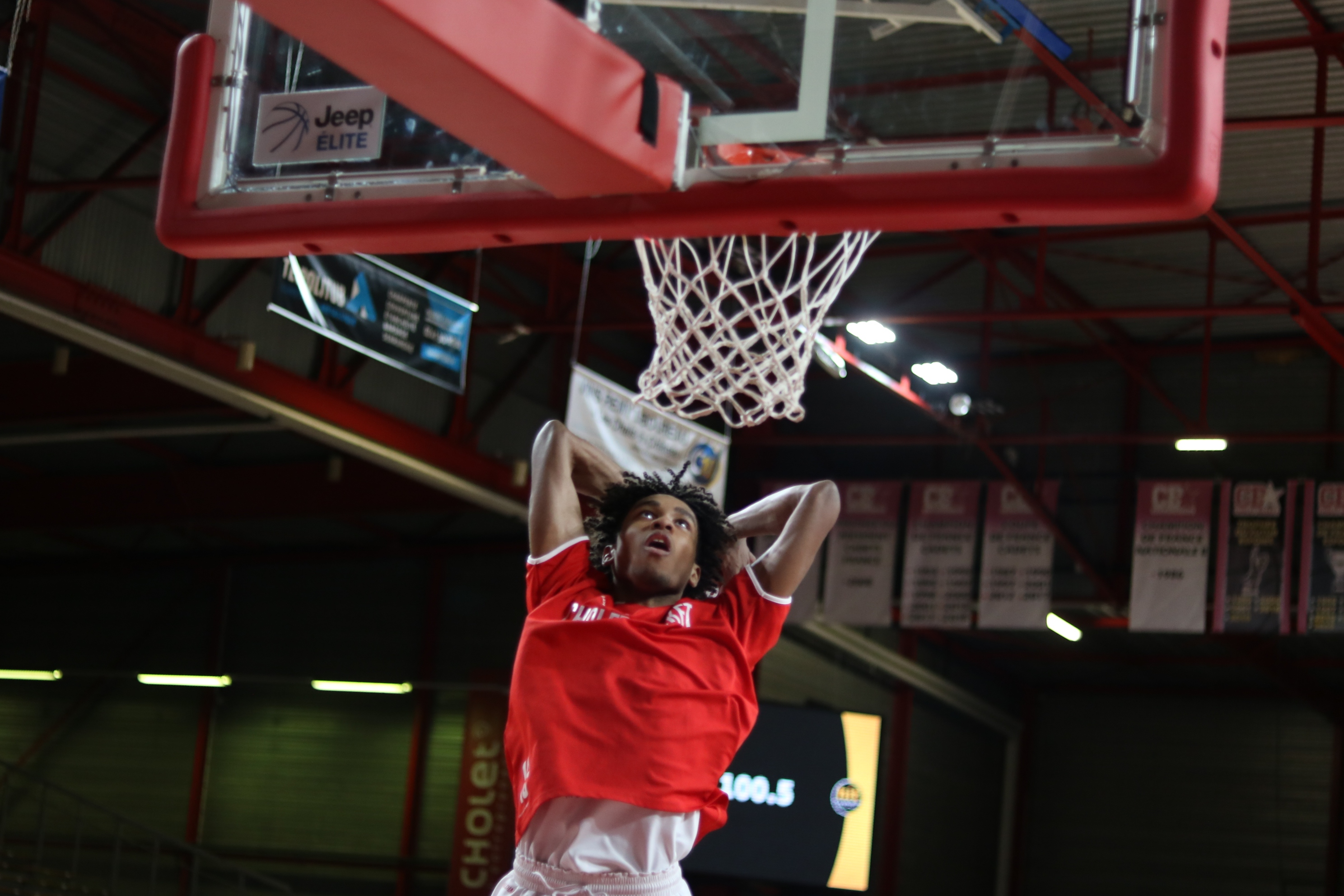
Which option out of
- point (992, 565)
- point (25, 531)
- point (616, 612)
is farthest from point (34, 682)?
point (616, 612)

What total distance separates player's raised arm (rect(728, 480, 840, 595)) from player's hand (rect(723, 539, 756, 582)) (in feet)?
0.21

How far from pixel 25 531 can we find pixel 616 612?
54.9 ft

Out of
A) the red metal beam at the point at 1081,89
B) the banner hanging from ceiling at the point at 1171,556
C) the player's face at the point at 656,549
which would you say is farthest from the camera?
the banner hanging from ceiling at the point at 1171,556

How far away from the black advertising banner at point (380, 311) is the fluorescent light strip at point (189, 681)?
28.1 ft

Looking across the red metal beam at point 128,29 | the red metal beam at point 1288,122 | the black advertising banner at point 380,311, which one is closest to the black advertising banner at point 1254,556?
the red metal beam at point 1288,122

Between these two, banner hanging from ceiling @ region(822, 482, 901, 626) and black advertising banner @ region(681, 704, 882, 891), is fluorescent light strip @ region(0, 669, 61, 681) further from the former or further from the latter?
banner hanging from ceiling @ region(822, 482, 901, 626)

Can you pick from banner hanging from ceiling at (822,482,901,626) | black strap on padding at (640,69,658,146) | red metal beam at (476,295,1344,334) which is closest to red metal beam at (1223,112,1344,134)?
red metal beam at (476,295,1344,334)

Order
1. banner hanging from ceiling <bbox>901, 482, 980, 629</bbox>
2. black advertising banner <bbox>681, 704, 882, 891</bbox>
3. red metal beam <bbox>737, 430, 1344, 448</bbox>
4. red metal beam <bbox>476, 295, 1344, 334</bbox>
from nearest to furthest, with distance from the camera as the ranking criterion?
1. red metal beam <bbox>476, 295, 1344, 334</bbox>
2. black advertising banner <bbox>681, 704, 882, 891</bbox>
3. red metal beam <bbox>737, 430, 1344, 448</bbox>
4. banner hanging from ceiling <bbox>901, 482, 980, 629</bbox>

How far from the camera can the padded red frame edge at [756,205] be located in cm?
354

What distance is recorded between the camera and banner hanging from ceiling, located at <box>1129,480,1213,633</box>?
1512 cm

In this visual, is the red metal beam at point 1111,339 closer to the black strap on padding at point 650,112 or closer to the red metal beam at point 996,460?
the red metal beam at point 996,460

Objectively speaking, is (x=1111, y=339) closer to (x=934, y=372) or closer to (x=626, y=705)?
(x=934, y=372)

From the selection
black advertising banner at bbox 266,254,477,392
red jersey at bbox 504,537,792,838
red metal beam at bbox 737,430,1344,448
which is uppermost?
red metal beam at bbox 737,430,1344,448

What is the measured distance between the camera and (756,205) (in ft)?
12.8
